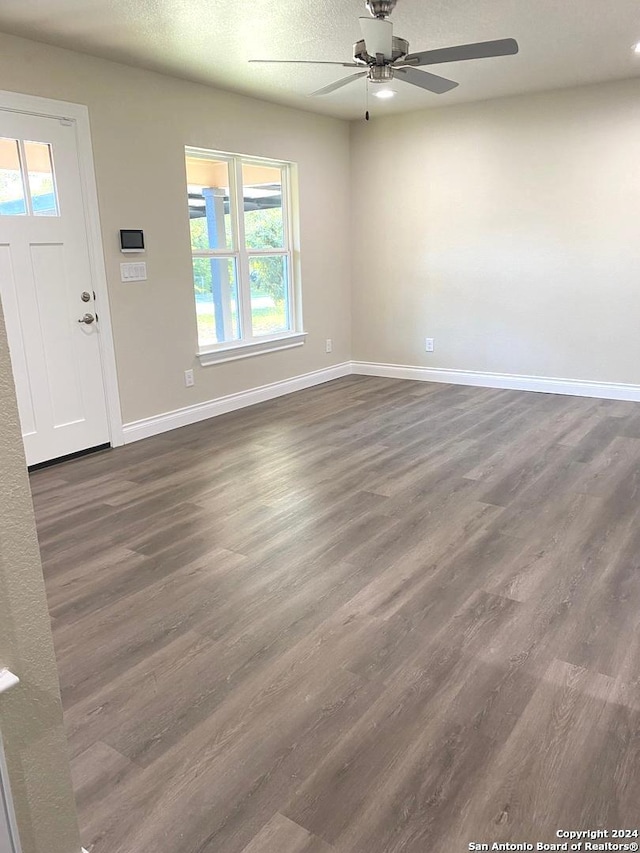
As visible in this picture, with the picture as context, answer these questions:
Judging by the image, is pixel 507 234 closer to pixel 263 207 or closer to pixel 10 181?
pixel 263 207

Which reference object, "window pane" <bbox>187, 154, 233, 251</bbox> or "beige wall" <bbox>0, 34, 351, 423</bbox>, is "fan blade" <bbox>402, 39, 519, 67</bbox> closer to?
"beige wall" <bbox>0, 34, 351, 423</bbox>

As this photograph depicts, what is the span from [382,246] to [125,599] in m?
4.96

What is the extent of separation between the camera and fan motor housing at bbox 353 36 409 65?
3.03 meters

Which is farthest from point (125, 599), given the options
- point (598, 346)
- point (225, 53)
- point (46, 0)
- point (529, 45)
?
point (598, 346)

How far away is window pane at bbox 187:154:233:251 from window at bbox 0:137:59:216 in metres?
1.26

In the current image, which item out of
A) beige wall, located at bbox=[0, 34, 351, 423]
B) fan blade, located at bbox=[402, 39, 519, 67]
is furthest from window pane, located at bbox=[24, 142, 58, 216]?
fan blade, located at bbox=[402, 39, 519, 67]

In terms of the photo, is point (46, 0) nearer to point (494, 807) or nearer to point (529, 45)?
point (529, 45)

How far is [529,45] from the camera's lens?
13.1 feet

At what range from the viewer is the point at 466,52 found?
3000 millimetres

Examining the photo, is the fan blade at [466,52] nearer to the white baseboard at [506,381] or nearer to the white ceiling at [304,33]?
the white ceiling at [304,33]

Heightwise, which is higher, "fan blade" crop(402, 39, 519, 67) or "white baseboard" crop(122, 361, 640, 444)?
"fan blade" crop(402, 39, 519, 67)

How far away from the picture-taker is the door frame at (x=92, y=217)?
368cm

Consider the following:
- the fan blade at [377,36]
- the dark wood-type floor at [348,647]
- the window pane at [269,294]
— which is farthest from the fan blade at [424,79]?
the window pane at [269,294]

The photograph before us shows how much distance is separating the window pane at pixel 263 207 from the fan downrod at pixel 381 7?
8.50 ft
